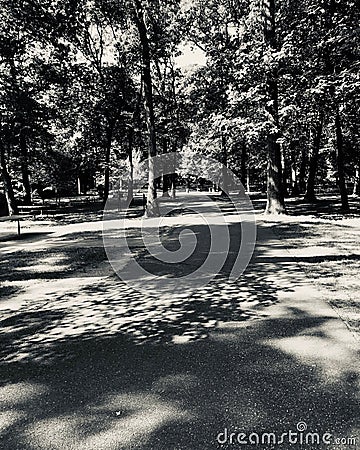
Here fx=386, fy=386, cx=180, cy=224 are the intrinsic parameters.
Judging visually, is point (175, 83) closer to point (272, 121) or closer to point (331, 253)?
point (272, 121)

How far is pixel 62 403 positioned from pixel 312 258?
7047 mm

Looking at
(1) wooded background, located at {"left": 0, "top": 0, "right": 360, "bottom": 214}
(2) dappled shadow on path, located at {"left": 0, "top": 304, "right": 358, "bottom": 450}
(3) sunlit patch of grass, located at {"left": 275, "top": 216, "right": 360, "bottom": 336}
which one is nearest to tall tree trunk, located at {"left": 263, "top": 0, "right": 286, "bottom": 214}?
(1) wooded background, located at {"left": 0, "top": 0, "right": 360, "bottom": 214}

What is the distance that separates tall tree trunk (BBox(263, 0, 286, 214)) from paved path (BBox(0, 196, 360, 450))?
11.9 metres

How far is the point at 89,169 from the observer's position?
3444 cm

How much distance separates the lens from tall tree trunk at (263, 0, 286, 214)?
16.7 m

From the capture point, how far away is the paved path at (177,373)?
3.09 m

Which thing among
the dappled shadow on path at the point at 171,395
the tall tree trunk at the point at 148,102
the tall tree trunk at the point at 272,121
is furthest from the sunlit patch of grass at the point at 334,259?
the tall tree trunk at the point at 148,102

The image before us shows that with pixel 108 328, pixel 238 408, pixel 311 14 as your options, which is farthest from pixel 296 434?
pixel 311 14

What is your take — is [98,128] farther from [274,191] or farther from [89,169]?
[274,191]

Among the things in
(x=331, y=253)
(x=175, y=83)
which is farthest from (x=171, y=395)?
(x=175, y=83)

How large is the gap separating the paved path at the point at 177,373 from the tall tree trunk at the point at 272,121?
11929 millimetres

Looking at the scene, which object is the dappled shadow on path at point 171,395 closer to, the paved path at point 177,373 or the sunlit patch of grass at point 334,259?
the paved path at point 177,373

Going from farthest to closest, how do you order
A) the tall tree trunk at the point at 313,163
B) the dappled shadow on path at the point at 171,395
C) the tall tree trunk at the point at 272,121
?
the tall tree trunk at the point at 313,163 < the tall tree trunk at the point at 272,121 < the dappled shadow on path at the point at 171,395

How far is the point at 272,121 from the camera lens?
1628 cm
